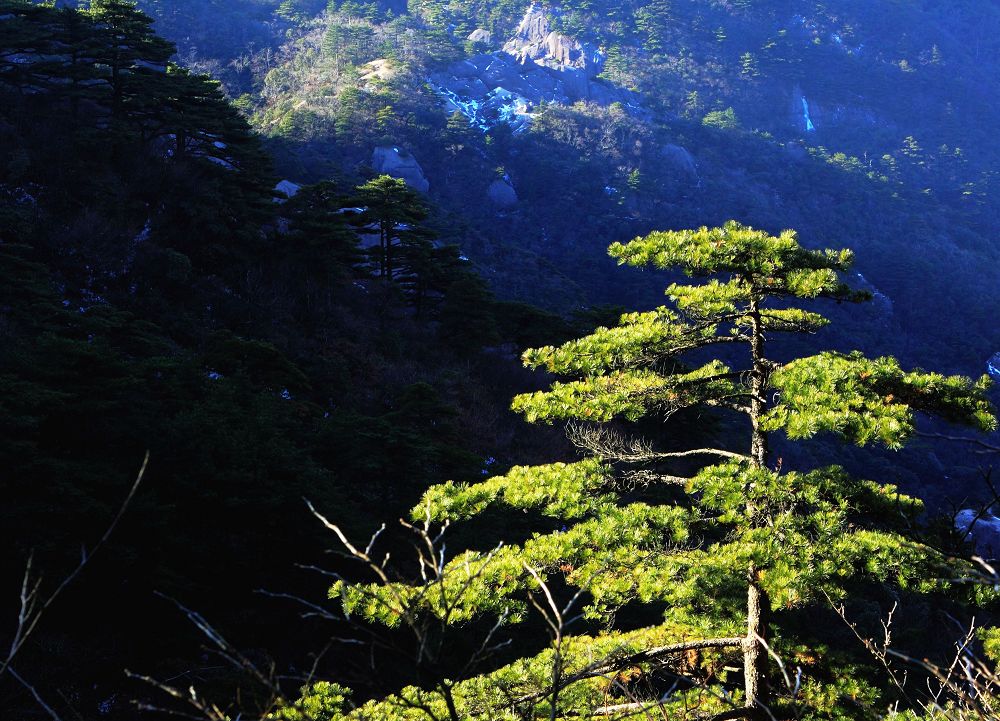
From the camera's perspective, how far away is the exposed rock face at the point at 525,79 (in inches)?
2613

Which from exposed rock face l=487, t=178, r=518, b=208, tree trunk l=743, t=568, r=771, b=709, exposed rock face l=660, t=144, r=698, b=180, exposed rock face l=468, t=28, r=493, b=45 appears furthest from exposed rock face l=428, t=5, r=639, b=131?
tree trunk l=743, t=568, r=771, b=709

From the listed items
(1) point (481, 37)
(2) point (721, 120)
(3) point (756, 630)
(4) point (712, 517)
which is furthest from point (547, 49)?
(3) point (756, 630)

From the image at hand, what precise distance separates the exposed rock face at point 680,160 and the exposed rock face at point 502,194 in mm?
16590

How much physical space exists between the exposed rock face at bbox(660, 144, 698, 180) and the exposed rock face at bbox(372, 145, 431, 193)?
23.7 meters

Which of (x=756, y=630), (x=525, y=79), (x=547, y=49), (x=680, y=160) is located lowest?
(x=680, y=160)

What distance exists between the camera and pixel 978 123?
85438 mm

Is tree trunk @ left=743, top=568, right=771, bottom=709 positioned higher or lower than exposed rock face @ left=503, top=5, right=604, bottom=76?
lower

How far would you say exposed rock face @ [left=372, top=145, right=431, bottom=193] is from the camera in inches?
1946

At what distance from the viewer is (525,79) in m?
73.6

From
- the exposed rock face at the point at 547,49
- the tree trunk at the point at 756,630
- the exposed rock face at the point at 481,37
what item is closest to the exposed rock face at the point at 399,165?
the exposed rock face at the point at 547,49

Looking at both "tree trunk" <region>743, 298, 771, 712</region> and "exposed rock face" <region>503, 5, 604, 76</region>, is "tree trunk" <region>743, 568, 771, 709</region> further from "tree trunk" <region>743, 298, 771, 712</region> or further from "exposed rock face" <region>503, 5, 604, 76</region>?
"exposed rock face" <region>503, 5, 604, 76</region>

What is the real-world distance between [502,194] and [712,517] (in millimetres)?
50853

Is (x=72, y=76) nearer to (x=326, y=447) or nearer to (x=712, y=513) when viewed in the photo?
(x=326, y=447)

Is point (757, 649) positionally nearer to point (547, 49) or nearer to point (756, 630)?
point (756, 630)
